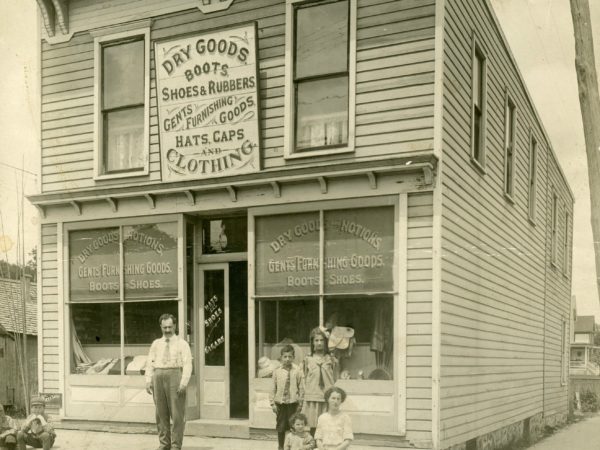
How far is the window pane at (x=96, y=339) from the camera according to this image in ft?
37.0

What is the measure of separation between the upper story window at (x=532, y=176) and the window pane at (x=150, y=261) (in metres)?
7.92

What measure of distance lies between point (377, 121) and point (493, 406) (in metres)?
5.28

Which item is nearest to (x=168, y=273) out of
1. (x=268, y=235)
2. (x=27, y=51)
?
(x=268, y=235)

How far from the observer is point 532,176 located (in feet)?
51.4

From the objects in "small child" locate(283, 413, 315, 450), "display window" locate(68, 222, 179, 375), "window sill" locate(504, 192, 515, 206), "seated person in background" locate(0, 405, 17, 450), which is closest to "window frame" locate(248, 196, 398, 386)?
"display window" locate(68, 222, 179, 375)

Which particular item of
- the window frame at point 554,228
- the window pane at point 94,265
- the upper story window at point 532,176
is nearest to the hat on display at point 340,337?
the window pane at point 94,265

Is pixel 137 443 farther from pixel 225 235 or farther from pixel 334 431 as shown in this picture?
pixel 334 431

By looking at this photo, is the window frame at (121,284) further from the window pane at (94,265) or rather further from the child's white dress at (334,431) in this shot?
the child's white dress at (334,431)

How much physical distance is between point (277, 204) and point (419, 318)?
97.1 inches

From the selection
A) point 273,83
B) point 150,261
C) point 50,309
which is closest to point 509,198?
point 273,83

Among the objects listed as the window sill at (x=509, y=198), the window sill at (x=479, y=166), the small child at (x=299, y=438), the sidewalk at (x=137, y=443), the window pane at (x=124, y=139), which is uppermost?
the window pane at (x=124, y=139)

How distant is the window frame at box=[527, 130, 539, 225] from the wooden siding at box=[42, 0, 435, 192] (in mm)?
6649

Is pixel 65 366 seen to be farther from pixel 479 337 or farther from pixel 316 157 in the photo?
pixel 479 337

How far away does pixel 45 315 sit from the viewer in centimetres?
1182
